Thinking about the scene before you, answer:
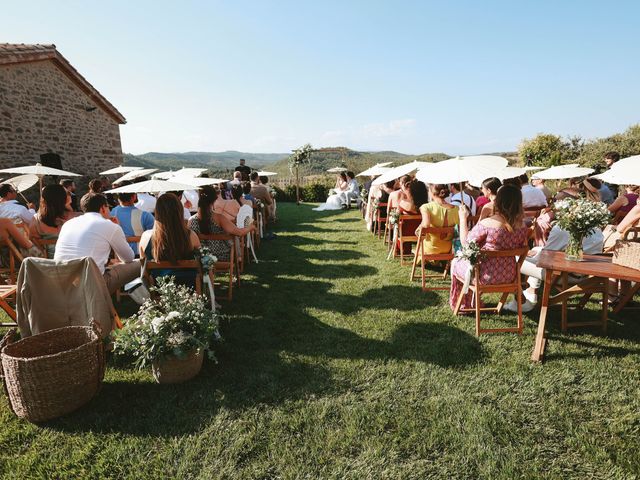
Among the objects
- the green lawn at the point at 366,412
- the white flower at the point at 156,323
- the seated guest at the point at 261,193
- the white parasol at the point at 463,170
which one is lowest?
the green lawn at the point at 366,412

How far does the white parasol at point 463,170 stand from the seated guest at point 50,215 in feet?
16.5

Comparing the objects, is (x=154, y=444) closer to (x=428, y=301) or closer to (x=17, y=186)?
(x=428, y=301)

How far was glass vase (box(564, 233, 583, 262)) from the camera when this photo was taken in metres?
3.49

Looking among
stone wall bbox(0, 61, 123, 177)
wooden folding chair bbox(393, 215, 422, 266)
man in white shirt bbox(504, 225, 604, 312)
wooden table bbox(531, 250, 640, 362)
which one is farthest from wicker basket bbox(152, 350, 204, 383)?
stone wall bbox(0, 61, 123, 177)

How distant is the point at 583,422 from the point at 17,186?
1025 cm

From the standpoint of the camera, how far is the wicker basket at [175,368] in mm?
3105

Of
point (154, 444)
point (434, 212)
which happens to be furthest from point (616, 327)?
point (154, 444)

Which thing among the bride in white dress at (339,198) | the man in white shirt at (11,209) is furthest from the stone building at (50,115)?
the bride in white dress at (339,198)

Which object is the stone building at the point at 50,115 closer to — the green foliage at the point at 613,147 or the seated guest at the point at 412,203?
the seated guest at the point at 412,203

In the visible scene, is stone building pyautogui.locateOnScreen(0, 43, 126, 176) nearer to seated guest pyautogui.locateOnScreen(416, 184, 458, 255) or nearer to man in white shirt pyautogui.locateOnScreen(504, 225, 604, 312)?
seated guest pyautogui.locateOnScreen(416, 184, 458, 255)

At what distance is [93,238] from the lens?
12.1ft

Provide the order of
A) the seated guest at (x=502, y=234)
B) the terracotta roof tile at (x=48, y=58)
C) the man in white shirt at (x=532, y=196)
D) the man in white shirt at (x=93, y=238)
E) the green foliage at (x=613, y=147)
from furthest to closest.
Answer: the green foliage at (x=613, y=147) → the terracotta roof tile at (x=48, y=58) → the man in white shirt at (x=532, y=196) → the seated guest at (x=502, y=234) → the man in white shirt at (x=93, y=238)

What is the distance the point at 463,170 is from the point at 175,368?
3952 mm

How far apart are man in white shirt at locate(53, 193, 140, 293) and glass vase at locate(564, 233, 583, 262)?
15.2ft
